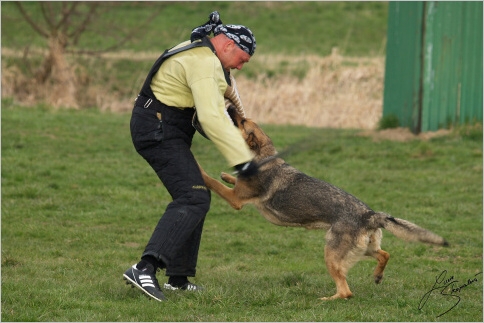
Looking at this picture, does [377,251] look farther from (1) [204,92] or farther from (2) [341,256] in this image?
(1) [204,92]

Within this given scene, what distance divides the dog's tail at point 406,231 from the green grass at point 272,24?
61.1 ft

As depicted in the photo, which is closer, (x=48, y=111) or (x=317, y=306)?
(x=317, y=306)

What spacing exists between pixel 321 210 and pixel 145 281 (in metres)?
1.51

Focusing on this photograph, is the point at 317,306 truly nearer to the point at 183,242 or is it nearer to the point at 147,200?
the point at 183,242

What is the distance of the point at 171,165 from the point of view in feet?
20.5

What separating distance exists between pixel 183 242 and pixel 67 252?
2752 mm

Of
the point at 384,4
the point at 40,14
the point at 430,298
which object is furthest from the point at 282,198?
the point at 384,4

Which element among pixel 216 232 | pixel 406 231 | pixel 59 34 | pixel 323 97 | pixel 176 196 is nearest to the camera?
pixel 176 196

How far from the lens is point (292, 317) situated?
5.85 metres

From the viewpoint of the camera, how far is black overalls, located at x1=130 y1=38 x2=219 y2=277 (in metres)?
6.20

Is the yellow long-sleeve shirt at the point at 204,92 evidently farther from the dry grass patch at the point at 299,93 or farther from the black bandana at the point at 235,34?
the dry grass patch at the point at 299,93

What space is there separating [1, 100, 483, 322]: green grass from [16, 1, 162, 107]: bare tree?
429 centimetres

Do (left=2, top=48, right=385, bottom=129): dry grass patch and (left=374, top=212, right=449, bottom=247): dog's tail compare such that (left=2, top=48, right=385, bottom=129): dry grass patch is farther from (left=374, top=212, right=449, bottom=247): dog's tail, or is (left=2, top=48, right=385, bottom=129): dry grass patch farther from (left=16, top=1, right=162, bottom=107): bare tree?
(left=374, top=212, right=449, bottom=247): dog's tail

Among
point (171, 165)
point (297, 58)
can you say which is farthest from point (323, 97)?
point (171, 165)
